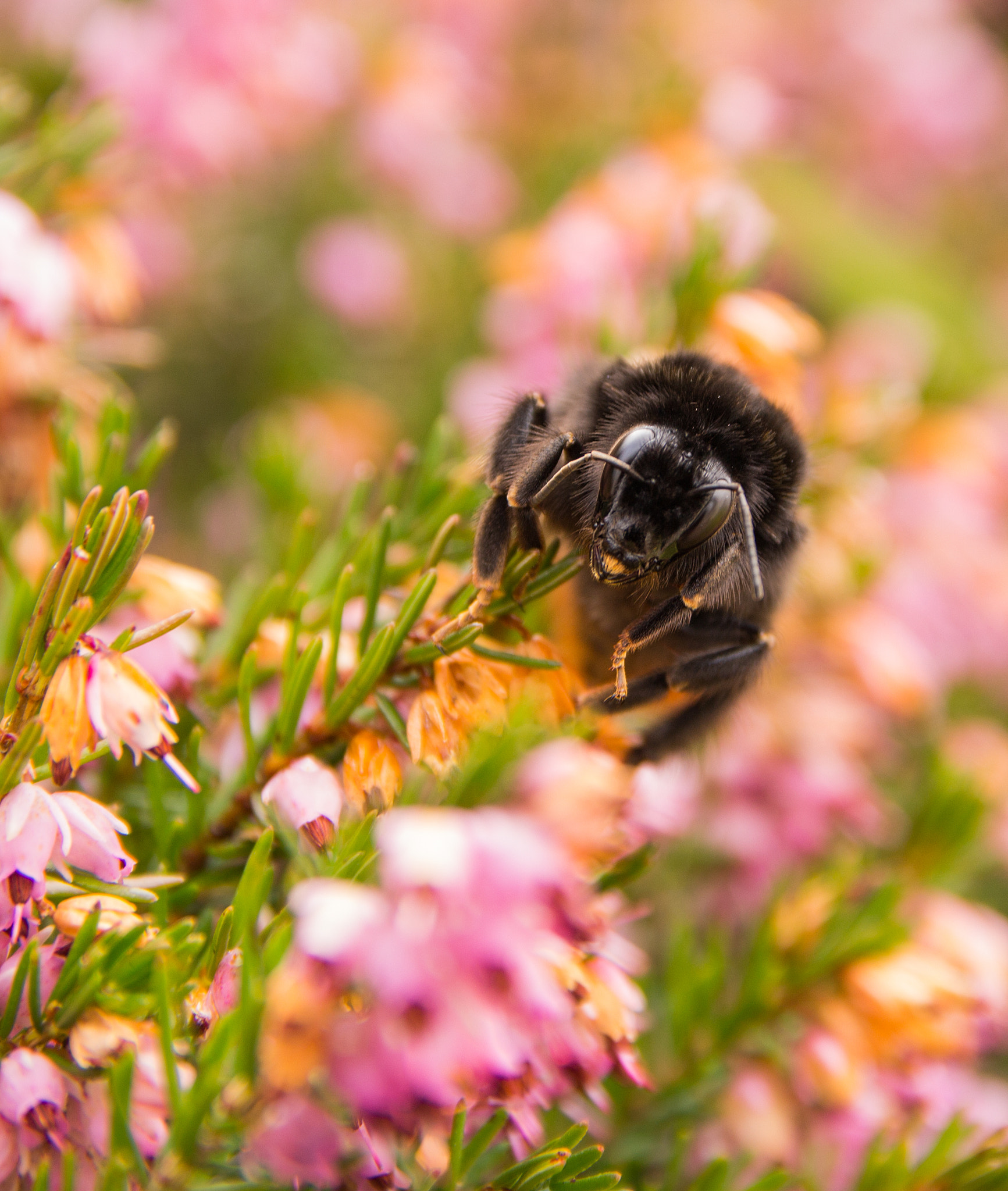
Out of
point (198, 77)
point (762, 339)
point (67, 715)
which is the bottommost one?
point (67, 715)

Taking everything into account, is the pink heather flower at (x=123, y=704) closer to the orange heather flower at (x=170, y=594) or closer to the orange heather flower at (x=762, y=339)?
the orange heather flower at (x=170, y=594)

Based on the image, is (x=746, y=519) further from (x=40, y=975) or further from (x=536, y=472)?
(x=40, y=975)

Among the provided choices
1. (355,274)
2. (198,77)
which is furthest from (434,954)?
(355,274)

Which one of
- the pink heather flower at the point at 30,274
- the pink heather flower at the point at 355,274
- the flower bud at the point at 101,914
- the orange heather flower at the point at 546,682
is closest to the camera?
the flower bud at the point at 101,914

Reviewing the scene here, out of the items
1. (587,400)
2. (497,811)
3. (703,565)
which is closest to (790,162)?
(587,400)

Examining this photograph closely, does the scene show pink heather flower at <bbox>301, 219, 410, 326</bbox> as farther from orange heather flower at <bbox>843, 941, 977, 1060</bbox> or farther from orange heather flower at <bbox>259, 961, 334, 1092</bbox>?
orange heather flower at <bbox>259, 961, 334, 1092</bbox>

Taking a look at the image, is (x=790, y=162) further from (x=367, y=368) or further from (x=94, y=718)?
(x=94, y=718)

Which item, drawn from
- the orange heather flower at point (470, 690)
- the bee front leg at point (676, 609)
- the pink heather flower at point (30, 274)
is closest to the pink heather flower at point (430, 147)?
the pink heather flower at point (30, 274)
